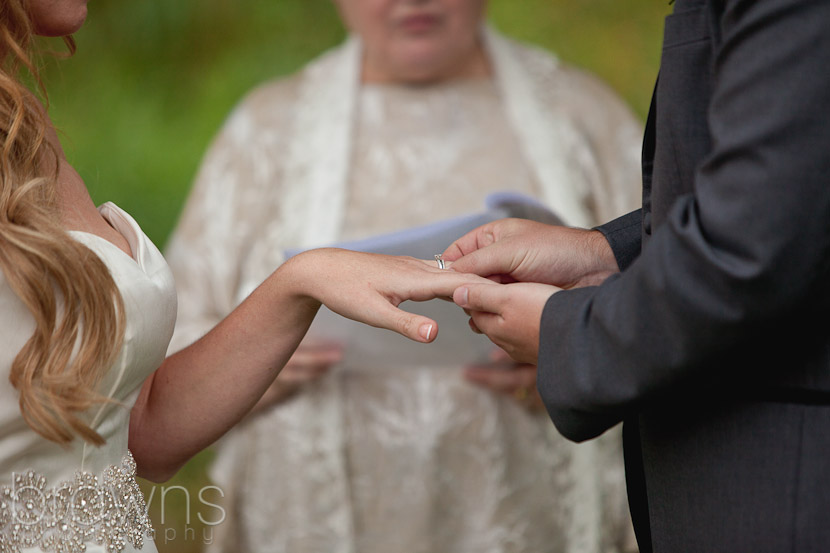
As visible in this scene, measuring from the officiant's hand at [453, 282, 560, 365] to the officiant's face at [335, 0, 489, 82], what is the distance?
137 cm

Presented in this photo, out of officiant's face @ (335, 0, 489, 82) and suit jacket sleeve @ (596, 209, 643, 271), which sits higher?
suit jacket sleeve @ (596, 209, 643, 271)

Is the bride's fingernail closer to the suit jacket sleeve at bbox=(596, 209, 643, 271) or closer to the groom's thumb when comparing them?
the groom's thumb

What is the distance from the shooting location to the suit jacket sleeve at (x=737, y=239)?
0.79 meters

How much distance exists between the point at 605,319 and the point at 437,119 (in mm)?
1596

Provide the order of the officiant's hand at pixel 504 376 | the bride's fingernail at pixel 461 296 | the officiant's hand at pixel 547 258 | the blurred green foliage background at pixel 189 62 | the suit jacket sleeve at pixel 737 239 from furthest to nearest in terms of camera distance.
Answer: the blurred green foliage background at pixel 189 62, the officiant's hand at pixel 504 376, the officiant's hand at pixel 547 258, the bride's fingernail at pixel 461 296, the suit jacket sleeve at pixel 737 239

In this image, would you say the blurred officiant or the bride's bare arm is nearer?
the bride's bare arm

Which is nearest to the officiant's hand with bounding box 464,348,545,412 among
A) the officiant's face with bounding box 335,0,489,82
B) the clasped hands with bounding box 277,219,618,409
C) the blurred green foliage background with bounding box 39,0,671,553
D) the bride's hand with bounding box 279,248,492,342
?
the officiant's face with bounding box 335,0,489,82

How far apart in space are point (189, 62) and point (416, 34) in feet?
3.15

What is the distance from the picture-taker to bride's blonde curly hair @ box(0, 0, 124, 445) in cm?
99

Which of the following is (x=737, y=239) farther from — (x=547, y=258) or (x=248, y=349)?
(x=248, y=349)

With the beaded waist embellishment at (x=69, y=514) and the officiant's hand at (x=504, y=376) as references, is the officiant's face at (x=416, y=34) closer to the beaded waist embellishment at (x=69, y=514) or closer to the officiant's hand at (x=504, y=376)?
the officiant's hand at (x=504, y=376)

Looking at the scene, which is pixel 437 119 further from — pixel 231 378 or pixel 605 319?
pixel 605 319

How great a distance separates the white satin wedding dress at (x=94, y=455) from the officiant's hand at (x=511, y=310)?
1.31ft

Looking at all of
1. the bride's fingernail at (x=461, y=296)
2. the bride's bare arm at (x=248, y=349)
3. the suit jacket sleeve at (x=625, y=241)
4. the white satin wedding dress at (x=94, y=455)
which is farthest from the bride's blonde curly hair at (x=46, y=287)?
the suit jacket sleeve at (x=625, y=241)
